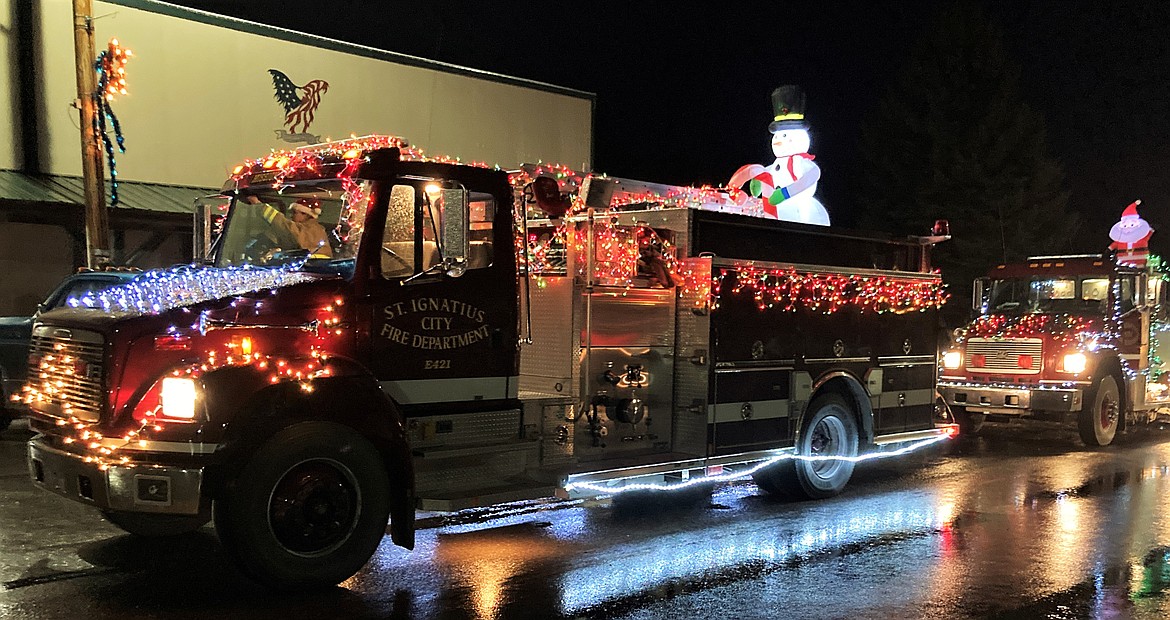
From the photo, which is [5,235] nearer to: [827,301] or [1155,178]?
[827,301]

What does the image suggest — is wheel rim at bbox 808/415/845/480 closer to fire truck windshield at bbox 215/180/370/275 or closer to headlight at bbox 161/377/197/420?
fire truck windshield at bbox 215/180/370/275

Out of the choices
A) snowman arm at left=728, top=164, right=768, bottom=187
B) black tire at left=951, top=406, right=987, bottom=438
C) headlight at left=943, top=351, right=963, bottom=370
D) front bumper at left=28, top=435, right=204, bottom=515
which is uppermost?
snowman arm at left=728, top=164, right=768, bottom=187

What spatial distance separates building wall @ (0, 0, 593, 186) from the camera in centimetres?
1820

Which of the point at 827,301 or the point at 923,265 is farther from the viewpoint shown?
the point at 923,265

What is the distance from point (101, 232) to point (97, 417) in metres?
8.44

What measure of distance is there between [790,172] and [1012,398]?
15.0 feet

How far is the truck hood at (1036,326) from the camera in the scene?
47.7ft

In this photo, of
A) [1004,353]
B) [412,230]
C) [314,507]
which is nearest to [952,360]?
[1004,353]

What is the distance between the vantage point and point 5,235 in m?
17.8

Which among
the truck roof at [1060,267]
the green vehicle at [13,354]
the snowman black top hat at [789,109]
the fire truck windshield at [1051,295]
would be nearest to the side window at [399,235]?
the green vehicle at [13,354]

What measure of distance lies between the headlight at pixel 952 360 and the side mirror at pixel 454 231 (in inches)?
426

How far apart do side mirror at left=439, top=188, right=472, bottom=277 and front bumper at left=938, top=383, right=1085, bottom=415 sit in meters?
10.6

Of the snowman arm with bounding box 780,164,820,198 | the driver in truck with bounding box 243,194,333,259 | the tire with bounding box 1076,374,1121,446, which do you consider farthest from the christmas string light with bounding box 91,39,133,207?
the tire with bounding box 1076,374,1121,446

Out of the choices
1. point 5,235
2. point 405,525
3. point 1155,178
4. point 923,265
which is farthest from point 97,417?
point 1155,178
